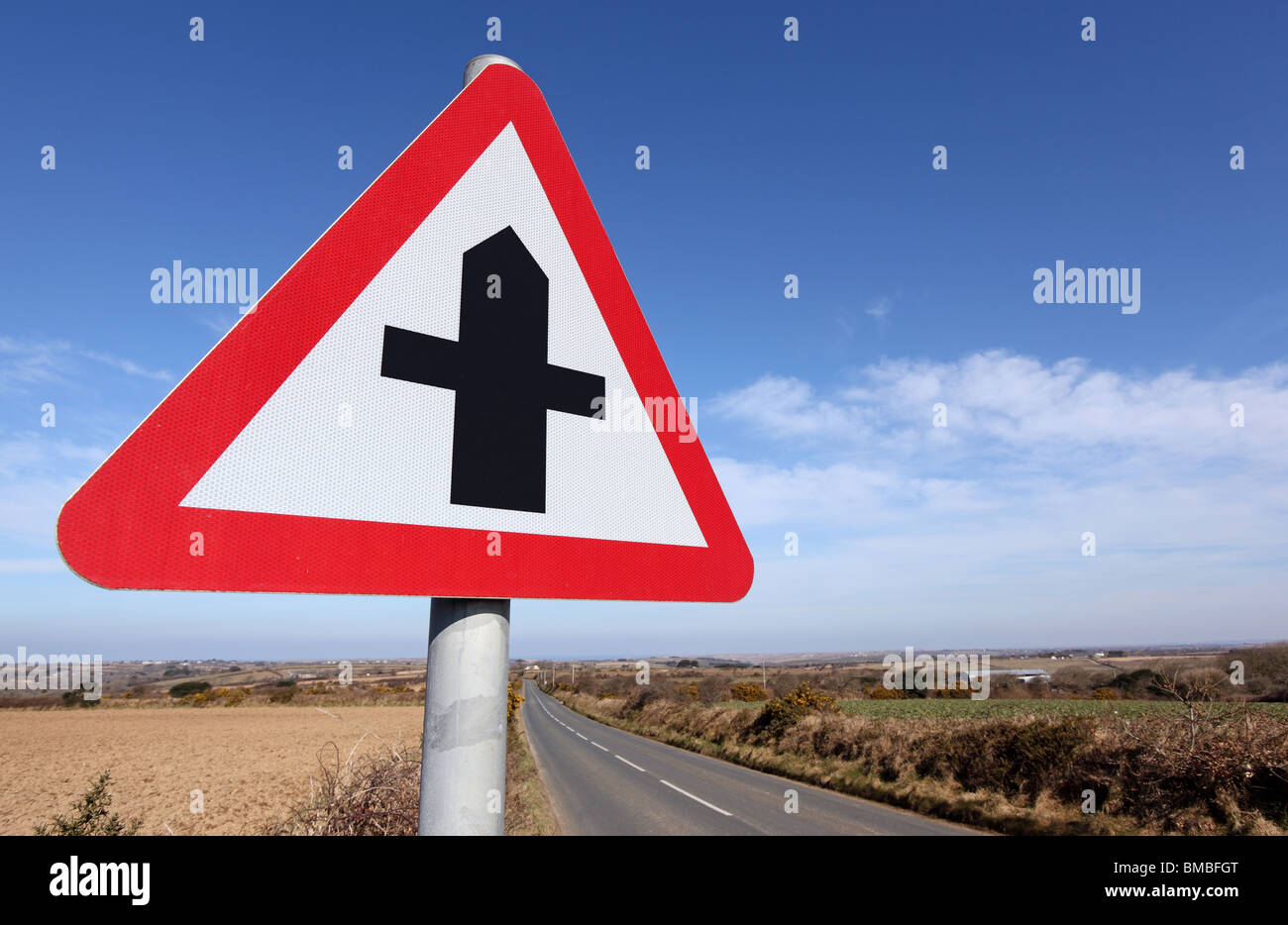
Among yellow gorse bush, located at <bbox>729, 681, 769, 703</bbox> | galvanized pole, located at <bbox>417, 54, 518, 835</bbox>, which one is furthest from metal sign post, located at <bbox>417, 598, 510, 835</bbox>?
yellow gorse bush, located at <bbox>729, 681, 769, 703</bbox>

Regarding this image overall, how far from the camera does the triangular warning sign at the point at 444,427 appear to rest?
840mm

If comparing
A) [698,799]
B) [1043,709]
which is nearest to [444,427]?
[698,799]

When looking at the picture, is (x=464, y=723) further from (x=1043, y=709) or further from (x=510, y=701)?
(x=1043, y=709)

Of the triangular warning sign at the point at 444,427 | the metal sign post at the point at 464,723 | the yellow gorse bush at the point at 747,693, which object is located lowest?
the yellow gorse bush at the point at 747,693

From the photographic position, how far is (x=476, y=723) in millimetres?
915

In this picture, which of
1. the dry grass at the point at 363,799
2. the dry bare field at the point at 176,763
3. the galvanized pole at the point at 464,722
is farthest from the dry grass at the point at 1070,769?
the galvanized pole at the point at 464,722

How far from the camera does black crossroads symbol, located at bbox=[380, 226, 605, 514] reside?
41.2 inches

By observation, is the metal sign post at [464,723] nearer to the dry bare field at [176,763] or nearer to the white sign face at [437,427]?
the white sign face at [437,427]

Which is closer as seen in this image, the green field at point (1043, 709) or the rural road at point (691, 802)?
the rural road at point (691, 802)

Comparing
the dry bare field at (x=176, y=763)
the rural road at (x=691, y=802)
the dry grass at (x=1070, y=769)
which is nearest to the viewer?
the dry grass at (x=1070, y=769)

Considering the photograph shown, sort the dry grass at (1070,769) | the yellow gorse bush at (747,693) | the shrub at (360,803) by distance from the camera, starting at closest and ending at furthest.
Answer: the shrub at (360,803), the dry grass at (1070,769), the yellow gorse bush at (747,693)

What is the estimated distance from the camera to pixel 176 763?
25.1 meters
